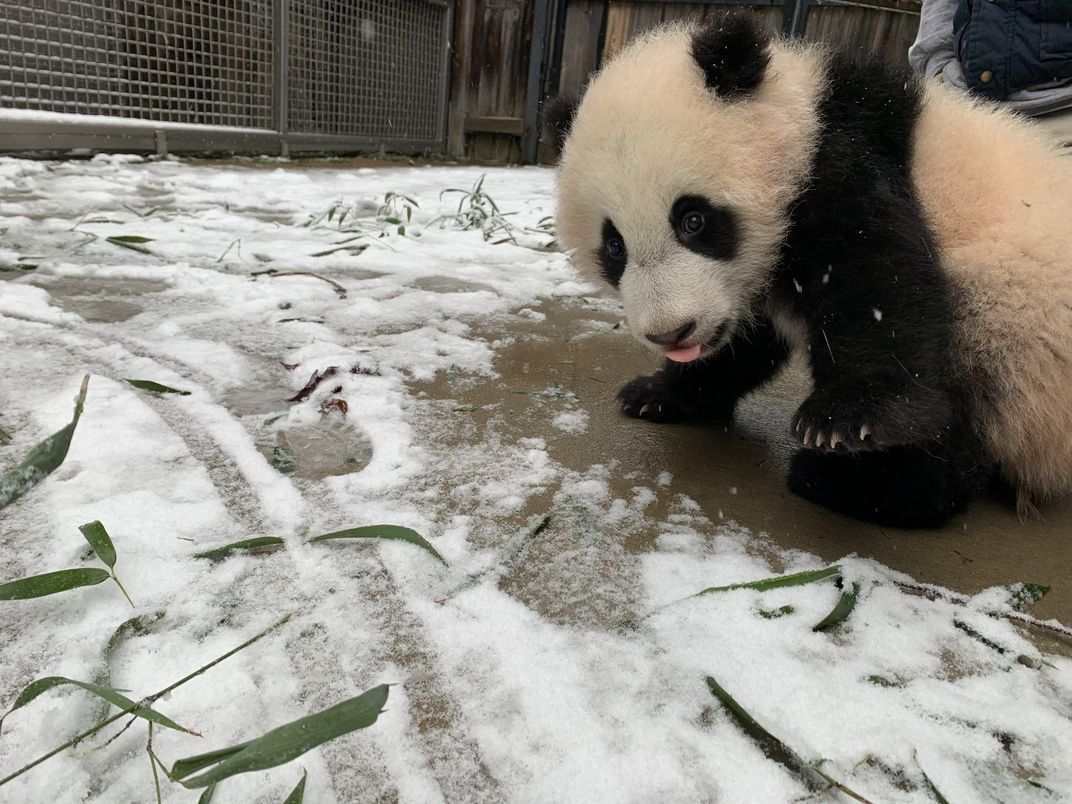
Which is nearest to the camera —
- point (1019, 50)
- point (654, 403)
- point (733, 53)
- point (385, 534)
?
point (385, 534)

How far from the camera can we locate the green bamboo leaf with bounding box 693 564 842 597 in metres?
1.18

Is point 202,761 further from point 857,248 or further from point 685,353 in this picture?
point 857,248

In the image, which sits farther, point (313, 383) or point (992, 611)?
point (313, 383)

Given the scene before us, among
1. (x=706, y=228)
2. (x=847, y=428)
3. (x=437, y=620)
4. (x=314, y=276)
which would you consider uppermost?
(x=706, y=228)

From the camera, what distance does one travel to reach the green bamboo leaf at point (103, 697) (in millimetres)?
812

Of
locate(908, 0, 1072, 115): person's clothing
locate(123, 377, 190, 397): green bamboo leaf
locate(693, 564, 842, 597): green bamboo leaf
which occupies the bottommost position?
locate(123, 377, 190, 397): green bamboo leaf

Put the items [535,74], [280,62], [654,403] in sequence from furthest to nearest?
[535,74] → [280,62] → [654,403]

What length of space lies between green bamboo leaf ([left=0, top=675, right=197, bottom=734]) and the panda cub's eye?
1290mm

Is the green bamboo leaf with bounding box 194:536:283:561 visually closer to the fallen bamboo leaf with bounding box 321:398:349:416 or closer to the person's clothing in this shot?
the fallen bamboo leaf with bounding box 321:398:349:416

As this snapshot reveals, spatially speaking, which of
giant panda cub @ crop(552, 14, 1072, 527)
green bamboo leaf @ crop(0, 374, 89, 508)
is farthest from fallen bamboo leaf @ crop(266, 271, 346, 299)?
green bamboo leaf @ crop(0, 374, 89, 508)

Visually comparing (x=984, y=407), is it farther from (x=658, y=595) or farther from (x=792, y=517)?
(x=658, y=595)

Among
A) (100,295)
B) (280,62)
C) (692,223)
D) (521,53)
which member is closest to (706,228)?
(692,223)

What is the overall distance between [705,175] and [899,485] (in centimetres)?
74

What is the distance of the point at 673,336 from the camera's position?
156 cm
